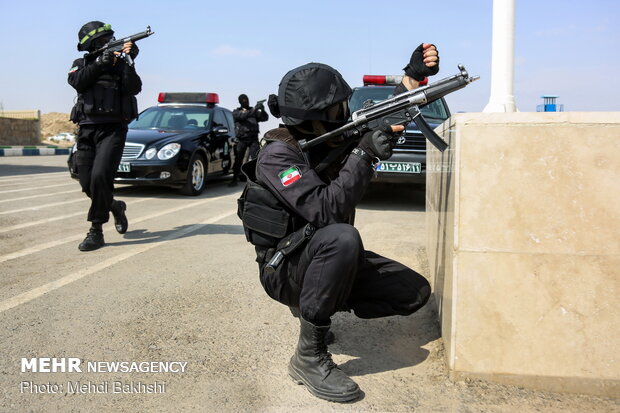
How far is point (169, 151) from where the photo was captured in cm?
823

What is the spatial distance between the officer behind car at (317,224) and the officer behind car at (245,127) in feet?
24.9

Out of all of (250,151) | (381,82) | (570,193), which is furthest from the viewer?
(250,151)

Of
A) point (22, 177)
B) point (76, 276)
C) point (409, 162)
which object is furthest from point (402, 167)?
point (22, 177)

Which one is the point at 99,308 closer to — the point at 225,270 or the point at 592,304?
the point at 225,270

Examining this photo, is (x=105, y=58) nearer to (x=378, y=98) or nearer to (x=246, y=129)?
(x=378, y=98)

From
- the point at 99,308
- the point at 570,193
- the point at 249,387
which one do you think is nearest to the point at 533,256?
the point at 570,193

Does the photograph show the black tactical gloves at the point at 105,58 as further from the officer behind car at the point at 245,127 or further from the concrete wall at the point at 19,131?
the concrete wall at the point at 19,131

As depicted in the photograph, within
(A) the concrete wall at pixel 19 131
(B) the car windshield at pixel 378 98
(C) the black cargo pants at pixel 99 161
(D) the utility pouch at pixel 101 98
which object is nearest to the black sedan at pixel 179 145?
(B) the car windshield at pixel 378 98

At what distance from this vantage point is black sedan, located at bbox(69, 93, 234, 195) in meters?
8.08

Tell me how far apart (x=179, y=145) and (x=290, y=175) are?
642cm

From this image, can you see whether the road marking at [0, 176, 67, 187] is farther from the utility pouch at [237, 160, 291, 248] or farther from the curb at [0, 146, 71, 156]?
the curb at [0, 146, 71, 156]

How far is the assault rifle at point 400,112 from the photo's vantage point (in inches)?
96.3

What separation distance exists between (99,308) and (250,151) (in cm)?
726

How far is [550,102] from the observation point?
203 inches
